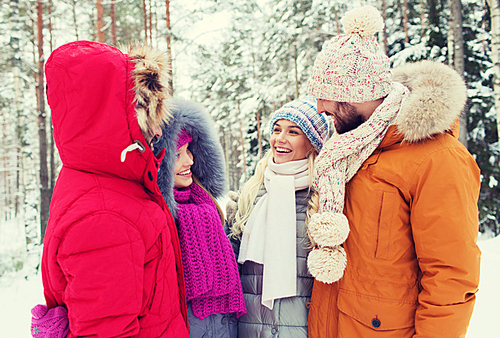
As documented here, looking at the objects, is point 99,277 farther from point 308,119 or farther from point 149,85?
point 308,119

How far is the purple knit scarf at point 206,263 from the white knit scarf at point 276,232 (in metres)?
0.23

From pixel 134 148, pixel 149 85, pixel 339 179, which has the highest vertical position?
pixel 149 85

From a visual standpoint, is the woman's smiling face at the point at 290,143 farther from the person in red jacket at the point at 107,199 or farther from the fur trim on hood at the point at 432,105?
the person in red jacket at the point at 107,199

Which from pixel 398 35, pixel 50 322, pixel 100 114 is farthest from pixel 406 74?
pixel 398 35

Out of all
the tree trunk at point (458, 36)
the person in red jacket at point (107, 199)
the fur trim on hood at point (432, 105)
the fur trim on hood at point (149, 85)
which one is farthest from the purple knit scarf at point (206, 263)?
the tree trunk at point (458, 36)

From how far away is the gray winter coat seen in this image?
Answer: 2.28 metres

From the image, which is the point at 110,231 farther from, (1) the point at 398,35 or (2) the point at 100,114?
(1) the point at 398,35

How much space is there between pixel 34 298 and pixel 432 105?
807cm

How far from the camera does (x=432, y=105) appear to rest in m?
1.71

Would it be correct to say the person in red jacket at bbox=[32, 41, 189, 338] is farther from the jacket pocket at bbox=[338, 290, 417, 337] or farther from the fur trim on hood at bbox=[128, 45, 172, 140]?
the jacket pocket at bbox=[338, 290, 417, 337]

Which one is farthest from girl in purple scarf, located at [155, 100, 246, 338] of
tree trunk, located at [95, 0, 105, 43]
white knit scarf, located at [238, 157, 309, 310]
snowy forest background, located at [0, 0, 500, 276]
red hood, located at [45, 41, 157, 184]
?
tree trunk, located at [95, 0, 105, 43]

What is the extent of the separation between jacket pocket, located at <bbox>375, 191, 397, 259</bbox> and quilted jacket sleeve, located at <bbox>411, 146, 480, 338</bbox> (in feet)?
0.44

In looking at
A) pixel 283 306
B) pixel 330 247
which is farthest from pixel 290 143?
pixel 283 306

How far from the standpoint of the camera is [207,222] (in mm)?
2336
